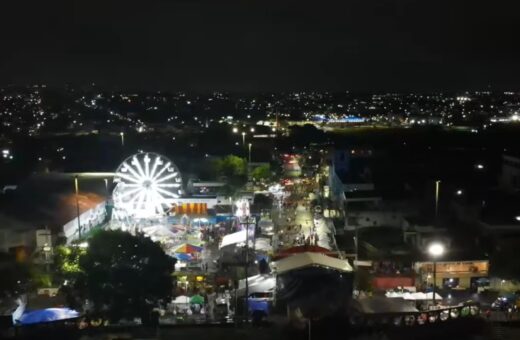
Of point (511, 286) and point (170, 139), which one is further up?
point (170, 139)

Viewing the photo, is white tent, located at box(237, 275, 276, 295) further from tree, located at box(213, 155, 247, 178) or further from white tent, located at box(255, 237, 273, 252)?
tree, located at box(213, 155, 247, 178)

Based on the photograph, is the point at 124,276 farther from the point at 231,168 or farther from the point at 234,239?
the point at 231,168

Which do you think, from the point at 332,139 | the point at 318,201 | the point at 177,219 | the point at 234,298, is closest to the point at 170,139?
the point at 332,139

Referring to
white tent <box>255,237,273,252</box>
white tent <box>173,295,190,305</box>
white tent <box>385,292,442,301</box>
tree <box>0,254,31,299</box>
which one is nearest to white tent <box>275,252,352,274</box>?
white tent <box>385,292,442,301</box>

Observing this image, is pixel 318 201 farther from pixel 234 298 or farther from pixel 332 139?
pixel 332 139

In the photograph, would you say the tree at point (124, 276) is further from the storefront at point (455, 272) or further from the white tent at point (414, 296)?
the storefront at point (455, 272)

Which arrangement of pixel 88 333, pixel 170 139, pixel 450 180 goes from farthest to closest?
pixel 170 139, pixel 450 180, pixel 88 333

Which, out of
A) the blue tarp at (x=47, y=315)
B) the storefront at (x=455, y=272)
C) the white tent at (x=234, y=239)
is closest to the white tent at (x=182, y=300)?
the blue tarp at (x=47, y=315)
